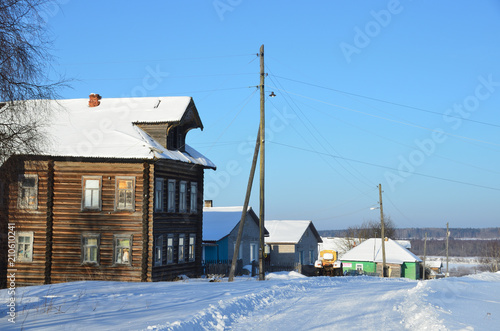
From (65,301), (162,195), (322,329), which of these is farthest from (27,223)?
(322,329)

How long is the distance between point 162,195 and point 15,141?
1712 centimetres

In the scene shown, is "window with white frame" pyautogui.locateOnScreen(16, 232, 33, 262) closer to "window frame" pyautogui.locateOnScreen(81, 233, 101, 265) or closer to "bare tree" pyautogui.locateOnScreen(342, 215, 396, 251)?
"window frame" pyautogui.locateOnScreen(81, 233, 101, 265)

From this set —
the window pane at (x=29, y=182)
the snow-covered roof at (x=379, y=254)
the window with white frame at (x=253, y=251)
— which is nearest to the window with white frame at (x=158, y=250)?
the window pane at (x=29, y=182)

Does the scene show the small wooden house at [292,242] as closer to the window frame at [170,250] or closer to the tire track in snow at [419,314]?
the window frame at [170,250]

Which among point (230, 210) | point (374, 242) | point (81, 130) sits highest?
point (81, 130)

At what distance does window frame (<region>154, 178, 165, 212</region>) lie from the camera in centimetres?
2850

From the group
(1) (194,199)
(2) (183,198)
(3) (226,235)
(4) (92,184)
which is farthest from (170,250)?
(3) (226,235)

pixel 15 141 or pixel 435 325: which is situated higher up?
pixel 15 141

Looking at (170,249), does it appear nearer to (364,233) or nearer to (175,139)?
(175,139)

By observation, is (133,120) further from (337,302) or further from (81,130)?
(337,302)

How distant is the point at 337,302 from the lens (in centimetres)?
1608

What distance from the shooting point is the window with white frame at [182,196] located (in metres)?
31.1

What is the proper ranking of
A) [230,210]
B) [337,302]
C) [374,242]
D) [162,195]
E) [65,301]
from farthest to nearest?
[374,242]
[230,210]
[162,195]
[337,302]
[65,301]

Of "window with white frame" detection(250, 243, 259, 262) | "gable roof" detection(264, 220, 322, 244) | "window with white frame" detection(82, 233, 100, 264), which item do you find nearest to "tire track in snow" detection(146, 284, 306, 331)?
"window with white frame" detection(82, 233, 100, 264)
